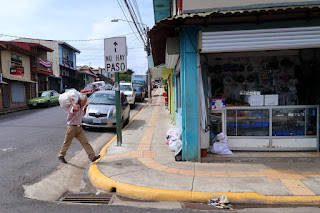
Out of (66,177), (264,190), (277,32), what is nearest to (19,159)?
(66,177)

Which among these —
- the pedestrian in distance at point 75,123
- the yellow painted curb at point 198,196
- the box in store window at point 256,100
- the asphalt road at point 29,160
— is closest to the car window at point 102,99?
the asphalt road at point 29,160

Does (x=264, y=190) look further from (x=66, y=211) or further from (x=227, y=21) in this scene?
(x=227, y=21)

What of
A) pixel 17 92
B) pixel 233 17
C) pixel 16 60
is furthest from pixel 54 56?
pixel 233 17

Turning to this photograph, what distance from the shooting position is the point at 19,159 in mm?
6102

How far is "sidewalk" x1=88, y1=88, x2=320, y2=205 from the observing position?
4152 millimetres

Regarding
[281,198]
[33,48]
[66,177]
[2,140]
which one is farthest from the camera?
[33,48]

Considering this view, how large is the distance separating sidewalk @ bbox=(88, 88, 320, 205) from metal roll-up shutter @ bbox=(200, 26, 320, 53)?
8.39ft

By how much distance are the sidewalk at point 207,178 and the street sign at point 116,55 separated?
2.50 m

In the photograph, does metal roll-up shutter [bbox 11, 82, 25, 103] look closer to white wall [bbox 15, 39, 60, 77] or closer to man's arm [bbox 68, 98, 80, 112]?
white wall [bbox 15, 39, 60, 77]

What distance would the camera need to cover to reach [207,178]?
4.86 m

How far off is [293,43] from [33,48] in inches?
1189

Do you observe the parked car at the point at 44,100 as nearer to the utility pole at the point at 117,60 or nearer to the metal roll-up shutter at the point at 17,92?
the metal roll-up shutter at the point at 17,92

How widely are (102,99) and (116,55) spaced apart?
4.27 metres

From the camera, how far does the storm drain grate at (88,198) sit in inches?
169
